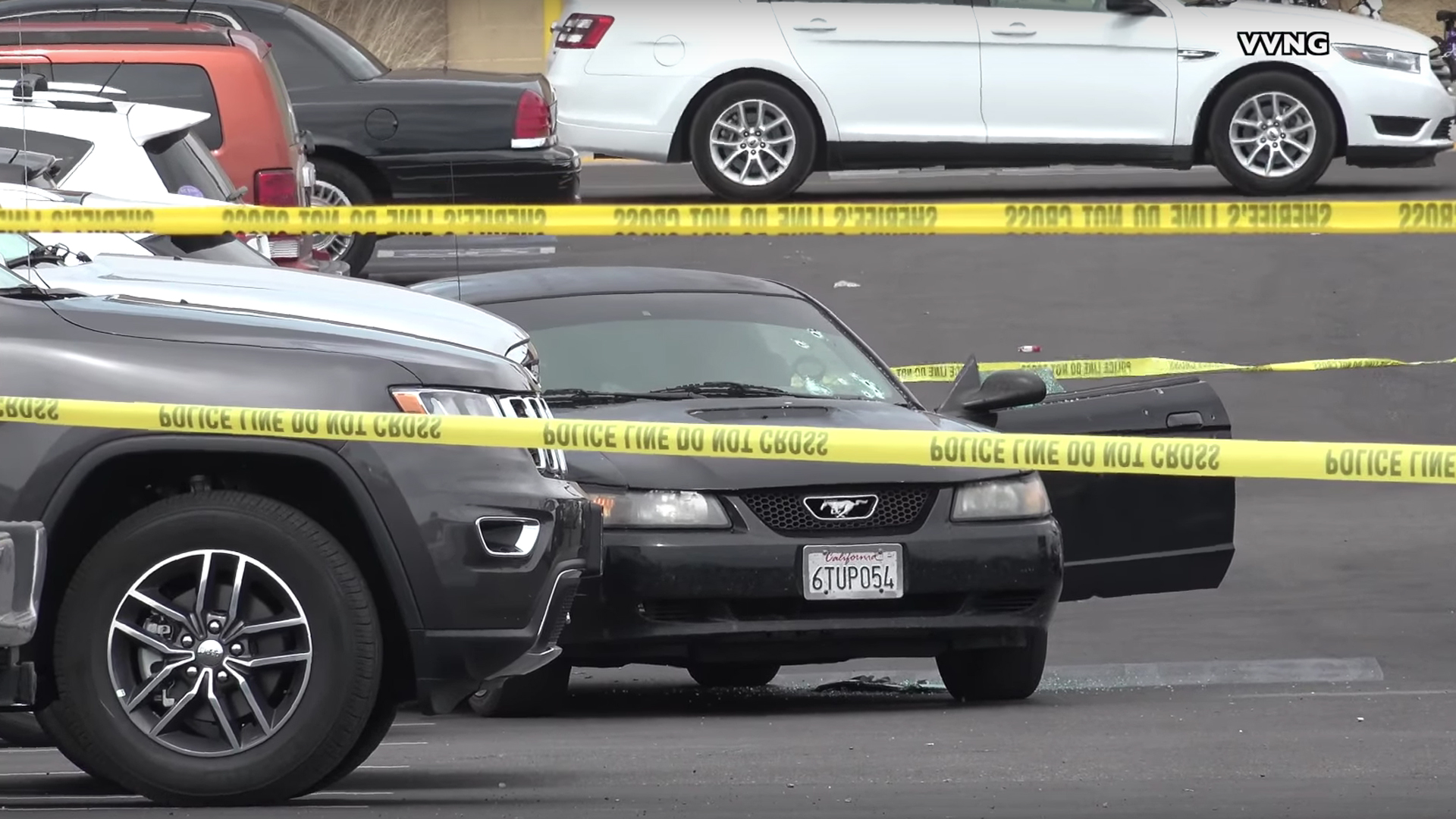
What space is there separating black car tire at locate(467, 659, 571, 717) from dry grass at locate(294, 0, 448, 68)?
23.9 metres

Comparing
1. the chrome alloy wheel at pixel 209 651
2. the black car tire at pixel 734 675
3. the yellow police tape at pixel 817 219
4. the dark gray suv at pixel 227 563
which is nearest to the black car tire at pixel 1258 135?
the black car tire at pixel 734 675

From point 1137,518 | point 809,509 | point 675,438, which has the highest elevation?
point 675,438

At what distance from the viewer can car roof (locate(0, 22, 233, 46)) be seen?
13.3 metres

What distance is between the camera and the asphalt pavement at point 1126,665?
624cm

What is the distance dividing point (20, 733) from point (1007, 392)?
341cm

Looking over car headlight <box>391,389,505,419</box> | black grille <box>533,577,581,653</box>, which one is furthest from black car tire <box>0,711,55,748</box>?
car headlight <box>391,389,505,419</box>

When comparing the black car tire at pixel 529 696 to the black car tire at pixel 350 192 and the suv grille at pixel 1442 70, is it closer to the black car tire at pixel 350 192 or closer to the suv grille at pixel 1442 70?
the black car tire at pixel 350 192

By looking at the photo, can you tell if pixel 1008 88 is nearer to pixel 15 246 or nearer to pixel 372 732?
pixel 15 246

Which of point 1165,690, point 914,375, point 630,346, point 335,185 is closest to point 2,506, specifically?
point 630,346

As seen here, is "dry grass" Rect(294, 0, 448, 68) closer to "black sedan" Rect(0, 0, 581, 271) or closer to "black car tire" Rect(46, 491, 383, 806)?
"black sedan" Rect(0, 0, 581, 271)

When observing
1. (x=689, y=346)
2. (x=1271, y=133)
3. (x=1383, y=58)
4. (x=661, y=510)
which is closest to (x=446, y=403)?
(x=661, y=510)

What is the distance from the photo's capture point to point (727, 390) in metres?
8.49

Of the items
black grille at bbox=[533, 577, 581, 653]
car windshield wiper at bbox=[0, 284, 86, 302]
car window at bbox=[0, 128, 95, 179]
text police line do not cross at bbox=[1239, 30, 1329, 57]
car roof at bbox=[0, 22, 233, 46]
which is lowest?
text police line do not cross at bbox=[1239, 30, 1329, 57]

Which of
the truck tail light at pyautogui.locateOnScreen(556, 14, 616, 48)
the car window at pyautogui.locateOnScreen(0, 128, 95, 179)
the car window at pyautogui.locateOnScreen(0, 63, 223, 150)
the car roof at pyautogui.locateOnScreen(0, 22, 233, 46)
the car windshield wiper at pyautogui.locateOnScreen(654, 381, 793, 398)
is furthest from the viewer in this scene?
the truck tail light at pyautogui.locateOnScreen(556, 14, 616, 48)
